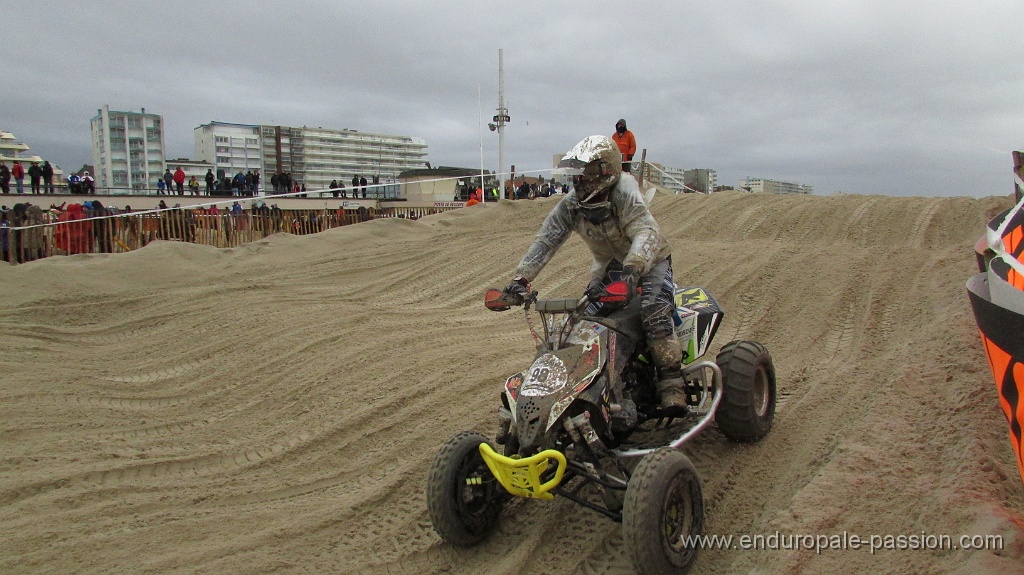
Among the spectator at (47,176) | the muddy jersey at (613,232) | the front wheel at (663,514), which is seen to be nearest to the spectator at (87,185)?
the spectator at (47,176)

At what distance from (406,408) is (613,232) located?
8.24ft

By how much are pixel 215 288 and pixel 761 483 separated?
845 centimetres

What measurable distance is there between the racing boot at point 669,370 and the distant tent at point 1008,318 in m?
1.62

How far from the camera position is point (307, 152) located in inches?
1833

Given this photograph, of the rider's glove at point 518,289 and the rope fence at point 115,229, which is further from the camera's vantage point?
the rope fence at point 115,229

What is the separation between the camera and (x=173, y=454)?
16.6 ft

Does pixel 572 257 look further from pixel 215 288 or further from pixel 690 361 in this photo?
pixel 690 361

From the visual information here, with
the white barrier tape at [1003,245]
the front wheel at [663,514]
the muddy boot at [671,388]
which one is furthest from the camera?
the muddy boot at [671,388]

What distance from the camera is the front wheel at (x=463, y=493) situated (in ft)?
11.1

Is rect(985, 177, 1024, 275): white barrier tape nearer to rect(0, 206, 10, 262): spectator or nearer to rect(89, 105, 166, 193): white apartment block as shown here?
rect(0, 206, 10, 262): spectator

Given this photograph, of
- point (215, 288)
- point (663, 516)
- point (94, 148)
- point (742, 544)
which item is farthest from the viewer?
point (94, 148)

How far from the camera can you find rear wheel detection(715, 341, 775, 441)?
167 inches

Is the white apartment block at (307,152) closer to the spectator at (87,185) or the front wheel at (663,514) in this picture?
the spectator at (87,185)

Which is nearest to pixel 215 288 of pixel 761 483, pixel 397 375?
pixel 397 375
